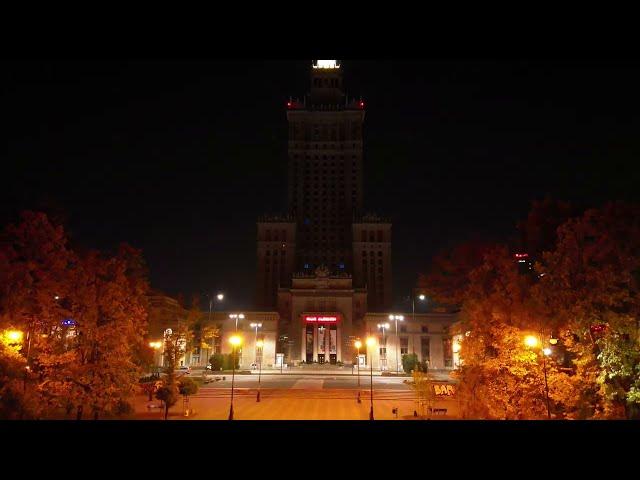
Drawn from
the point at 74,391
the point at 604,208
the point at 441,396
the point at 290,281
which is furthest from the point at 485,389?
the point at 290,281

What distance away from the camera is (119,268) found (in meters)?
29.8

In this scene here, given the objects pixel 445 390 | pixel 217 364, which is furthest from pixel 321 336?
pixel 445 390

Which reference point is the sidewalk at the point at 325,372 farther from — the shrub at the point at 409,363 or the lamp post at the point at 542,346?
the lamp post at the point at 542,346

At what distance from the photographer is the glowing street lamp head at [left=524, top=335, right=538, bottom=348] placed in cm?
2527

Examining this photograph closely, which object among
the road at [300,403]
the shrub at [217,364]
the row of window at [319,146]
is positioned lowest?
the road at [300,403]

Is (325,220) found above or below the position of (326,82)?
below

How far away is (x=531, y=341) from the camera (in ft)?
82.8

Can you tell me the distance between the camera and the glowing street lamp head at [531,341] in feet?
82.9

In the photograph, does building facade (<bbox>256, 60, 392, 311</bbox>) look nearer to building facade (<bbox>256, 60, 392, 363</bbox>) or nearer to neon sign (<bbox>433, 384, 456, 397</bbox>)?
building facade (<bbox>256, 60, 392, 363</bbox>)

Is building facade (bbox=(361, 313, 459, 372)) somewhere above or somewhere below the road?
above

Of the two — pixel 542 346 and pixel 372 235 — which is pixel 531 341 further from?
pixel 372 235

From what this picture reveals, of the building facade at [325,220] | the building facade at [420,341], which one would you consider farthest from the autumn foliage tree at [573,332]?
the building facade at [325,220]

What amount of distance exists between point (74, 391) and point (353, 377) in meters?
45.3

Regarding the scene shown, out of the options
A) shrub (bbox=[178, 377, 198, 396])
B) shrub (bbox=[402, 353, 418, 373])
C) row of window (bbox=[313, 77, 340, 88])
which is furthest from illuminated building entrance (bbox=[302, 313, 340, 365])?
row of window (bbox=[313, 77, 340, 88])
